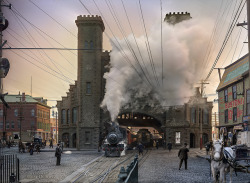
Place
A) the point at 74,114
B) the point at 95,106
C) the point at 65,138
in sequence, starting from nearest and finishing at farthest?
1. the point at 95,106
2. the point at 74,114
3. the point at 65,138

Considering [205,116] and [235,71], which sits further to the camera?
[205,116]

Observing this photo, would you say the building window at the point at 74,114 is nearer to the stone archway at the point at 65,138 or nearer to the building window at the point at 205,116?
the stone archway at the point at 65,138

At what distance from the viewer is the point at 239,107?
31953 mm

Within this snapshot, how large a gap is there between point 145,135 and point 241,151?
1642 inches

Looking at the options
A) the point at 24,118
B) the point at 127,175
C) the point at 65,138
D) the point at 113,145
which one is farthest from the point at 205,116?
the point at 127,175

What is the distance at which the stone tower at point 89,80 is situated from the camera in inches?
1896

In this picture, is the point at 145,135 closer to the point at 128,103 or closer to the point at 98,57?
the point at 128,103

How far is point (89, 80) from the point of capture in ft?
161

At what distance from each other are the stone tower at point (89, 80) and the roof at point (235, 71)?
60.3 feet

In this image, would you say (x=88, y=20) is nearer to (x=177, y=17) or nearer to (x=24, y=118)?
(x=177, y=17)

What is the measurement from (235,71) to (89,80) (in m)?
21.9

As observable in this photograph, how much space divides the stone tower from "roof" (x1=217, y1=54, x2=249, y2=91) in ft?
60.3

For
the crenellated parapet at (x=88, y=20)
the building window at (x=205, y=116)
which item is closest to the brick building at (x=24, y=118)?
the crenellated parapet at (x=88, y=20)

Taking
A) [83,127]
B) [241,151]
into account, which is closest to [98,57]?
[83,127]
